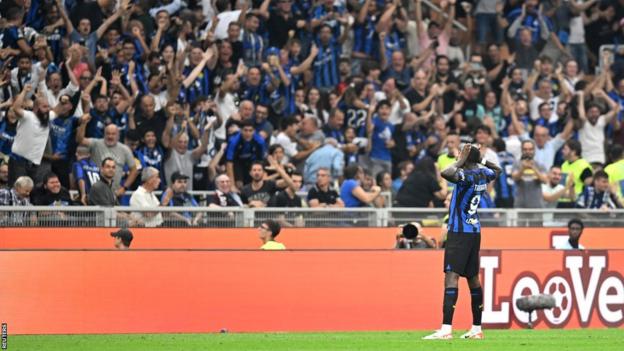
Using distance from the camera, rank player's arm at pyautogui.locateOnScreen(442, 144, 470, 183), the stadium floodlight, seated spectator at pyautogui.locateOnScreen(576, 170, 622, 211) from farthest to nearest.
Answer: seated spectator at pyautogui.locateOnScreen(576, 170, 622, 211)
the stadium floodlight
player's arm at pyautogui.locateOnScreen(442, 144, 470, 183)

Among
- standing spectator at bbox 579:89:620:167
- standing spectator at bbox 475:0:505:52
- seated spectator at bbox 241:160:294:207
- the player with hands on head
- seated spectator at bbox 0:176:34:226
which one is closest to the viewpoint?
the player with hands on head

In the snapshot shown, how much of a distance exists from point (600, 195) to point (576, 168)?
0.93 meters

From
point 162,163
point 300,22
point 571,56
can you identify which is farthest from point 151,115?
point 571,56

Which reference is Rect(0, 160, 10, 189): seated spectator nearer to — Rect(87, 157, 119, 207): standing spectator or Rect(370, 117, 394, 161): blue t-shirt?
Rect(87, 157, 119, 207): standing spectator

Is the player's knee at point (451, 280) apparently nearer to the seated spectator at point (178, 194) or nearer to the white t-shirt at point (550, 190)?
the seated spectator at point (178, 194)

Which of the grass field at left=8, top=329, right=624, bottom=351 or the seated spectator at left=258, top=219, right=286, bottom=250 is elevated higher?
the seated spectator at left=258, top=219, right=286, bottom=250

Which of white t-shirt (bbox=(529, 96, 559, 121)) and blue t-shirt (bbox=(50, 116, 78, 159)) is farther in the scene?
white t-shirt (bbox=(529, 96, 559, 121))

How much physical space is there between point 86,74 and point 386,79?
6.21 m

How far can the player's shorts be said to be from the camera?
48.5ft

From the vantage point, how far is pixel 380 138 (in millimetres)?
23016

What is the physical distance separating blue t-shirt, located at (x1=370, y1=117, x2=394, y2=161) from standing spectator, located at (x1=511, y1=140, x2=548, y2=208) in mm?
2202

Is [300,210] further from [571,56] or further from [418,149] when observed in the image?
[571,56]

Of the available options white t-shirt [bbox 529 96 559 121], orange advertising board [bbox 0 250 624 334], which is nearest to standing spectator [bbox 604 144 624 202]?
white t-shirt [bbox 529 96 559 121]

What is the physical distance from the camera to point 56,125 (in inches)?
786
